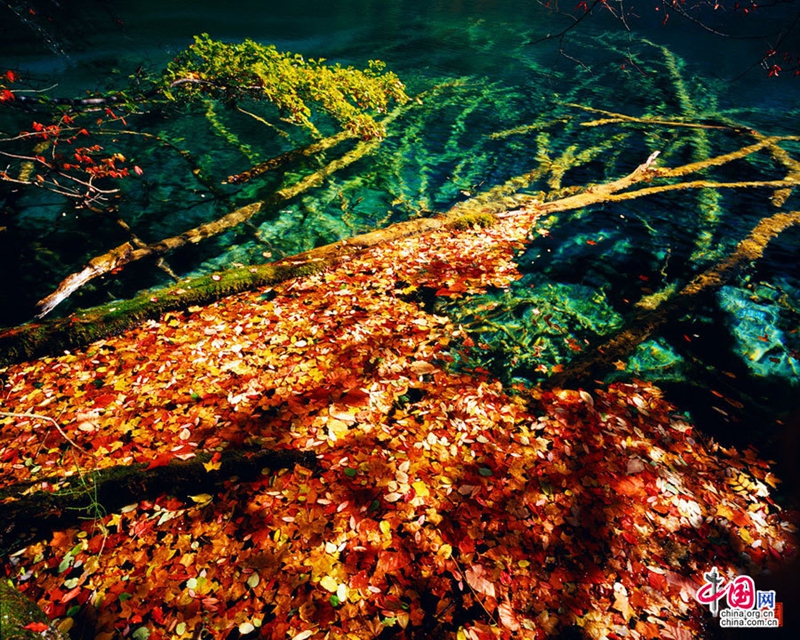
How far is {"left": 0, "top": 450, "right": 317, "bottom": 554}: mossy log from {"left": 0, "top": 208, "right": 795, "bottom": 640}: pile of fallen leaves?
89 millimetres

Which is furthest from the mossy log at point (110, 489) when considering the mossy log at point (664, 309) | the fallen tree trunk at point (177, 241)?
the mossy log at point (664, 309)

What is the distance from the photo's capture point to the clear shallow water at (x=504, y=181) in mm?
6547

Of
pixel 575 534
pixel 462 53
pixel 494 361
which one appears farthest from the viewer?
pixel 462 53

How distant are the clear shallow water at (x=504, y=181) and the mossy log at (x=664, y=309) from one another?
0.60ft

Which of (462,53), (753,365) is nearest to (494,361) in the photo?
(753,365)

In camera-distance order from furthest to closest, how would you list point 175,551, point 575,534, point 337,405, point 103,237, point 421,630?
1. point 103,237
2. point 337,405
3. point 575,534
4. point 175,551
5. point 421,630

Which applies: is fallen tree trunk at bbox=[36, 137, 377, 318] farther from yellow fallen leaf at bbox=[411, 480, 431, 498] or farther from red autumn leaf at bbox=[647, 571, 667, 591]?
red autumn leaf at bbox=[647, 571, 667, 591]

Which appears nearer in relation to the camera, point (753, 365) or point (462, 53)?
point (753, 365)

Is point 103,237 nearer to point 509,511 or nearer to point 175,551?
point 175,551

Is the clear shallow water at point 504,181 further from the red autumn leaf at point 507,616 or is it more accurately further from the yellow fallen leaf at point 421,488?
the red autumn leaf at point 507,616

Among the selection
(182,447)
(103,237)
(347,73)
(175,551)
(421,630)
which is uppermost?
(347,73)

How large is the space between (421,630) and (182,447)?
3251 millimetres

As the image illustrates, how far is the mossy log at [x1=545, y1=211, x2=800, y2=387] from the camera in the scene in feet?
19.4

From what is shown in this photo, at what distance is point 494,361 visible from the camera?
604 cm
